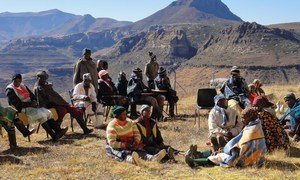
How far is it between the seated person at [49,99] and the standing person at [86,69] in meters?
1.83

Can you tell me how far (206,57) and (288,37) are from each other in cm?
2418

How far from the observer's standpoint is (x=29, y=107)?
405 inches

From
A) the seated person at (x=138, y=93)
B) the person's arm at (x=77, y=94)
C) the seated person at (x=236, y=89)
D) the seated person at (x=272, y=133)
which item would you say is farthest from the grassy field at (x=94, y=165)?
the seated person at (x=138, y=93)

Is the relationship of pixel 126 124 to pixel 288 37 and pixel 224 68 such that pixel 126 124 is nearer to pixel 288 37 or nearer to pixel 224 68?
pixel 224 68

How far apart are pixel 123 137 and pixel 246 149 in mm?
2256

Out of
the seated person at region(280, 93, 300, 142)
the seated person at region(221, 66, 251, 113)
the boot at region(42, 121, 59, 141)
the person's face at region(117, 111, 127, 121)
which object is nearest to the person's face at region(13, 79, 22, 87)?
the boot at region(42, 121, 59, 141)

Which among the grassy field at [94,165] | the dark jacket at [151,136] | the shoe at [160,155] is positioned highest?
the dark jacket at [151,136]

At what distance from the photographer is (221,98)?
857cm

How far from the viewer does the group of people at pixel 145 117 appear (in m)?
7.62

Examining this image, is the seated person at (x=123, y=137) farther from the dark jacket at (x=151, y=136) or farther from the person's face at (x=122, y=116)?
the dark jacket at (x=151, y=136)

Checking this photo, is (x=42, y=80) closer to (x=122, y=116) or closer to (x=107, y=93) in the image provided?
(x=107, y=93)

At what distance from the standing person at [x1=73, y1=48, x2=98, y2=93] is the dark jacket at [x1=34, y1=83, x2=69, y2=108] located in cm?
193

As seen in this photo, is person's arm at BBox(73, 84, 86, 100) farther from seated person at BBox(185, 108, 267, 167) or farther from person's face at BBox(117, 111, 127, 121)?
seated person at BBox(185, 108, 267, 167)

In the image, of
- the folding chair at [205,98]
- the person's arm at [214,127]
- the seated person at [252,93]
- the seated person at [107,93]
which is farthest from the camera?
the seated person at [107,93]
